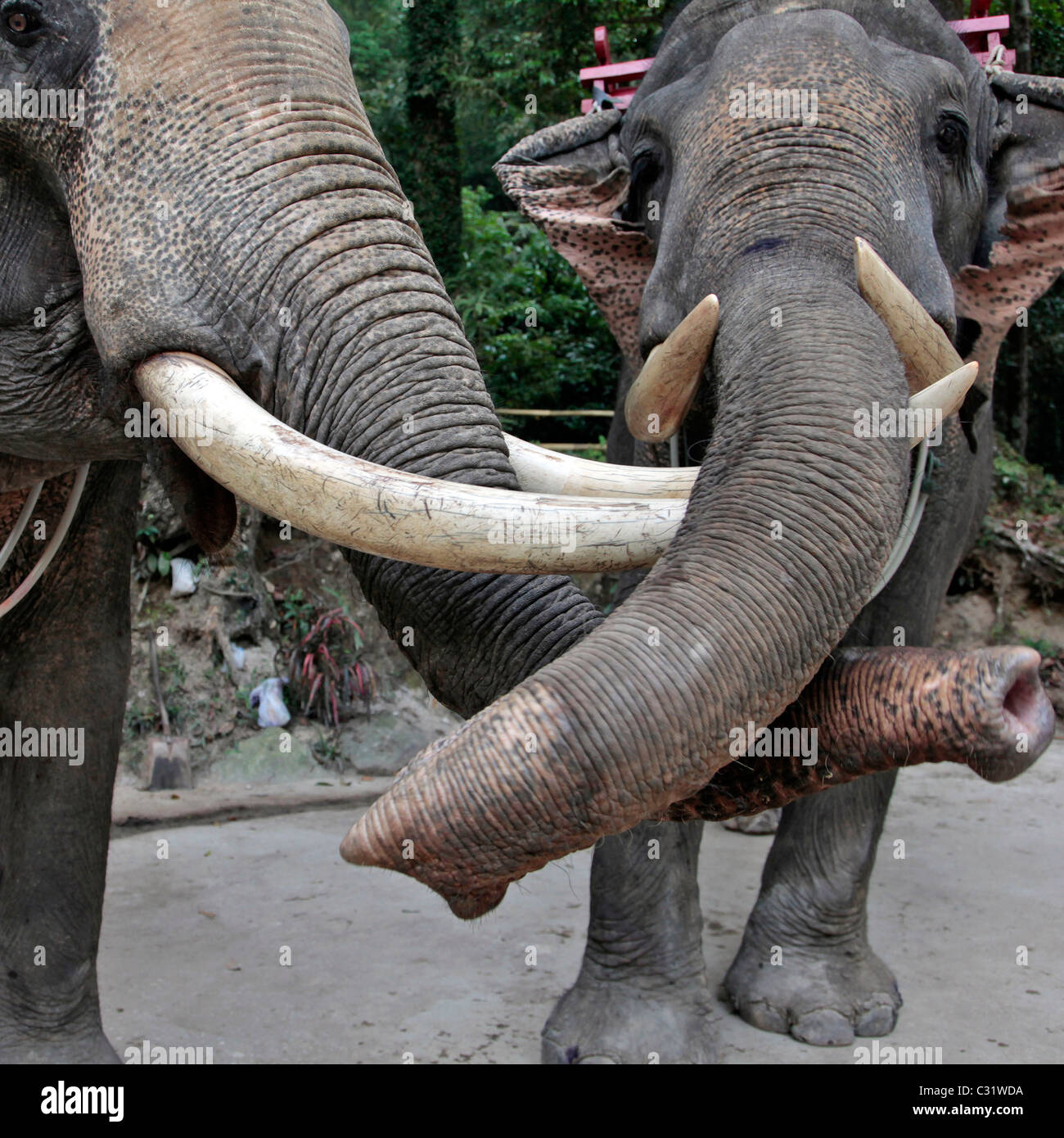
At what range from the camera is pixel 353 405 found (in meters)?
2.28

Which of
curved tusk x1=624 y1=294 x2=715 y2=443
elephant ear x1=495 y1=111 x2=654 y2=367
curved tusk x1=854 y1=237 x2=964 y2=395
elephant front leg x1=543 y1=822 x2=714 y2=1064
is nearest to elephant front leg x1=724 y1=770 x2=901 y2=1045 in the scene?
elephant front leg x1=543 y1=822 x2=714 y2=1064

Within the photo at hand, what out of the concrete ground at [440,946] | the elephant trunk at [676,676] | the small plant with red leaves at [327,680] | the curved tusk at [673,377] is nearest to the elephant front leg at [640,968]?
the concrete ground at [440,946]

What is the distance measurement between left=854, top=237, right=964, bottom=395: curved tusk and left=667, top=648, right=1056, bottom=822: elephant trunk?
1020mm

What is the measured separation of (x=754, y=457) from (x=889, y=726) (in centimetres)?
49

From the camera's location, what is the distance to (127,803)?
671 cm

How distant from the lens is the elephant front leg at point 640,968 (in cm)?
405

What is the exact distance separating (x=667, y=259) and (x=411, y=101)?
971cm

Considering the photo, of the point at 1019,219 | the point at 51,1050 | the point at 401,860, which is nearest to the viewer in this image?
the point at 401,860

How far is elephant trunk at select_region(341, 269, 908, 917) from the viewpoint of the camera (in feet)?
6.06

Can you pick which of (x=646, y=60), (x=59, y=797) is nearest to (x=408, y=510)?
(x=59, y=797)

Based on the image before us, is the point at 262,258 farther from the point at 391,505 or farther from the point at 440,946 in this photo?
the point at 440,946

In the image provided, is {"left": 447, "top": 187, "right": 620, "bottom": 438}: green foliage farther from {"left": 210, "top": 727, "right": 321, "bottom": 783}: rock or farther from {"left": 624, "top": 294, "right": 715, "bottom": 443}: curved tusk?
{"left": 624, "top": 294, "right": 715, "bottom": 443}: curved tusk

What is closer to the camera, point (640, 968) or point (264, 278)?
point (264, 278)

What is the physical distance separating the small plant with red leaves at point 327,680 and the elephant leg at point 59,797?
4.08 meters
